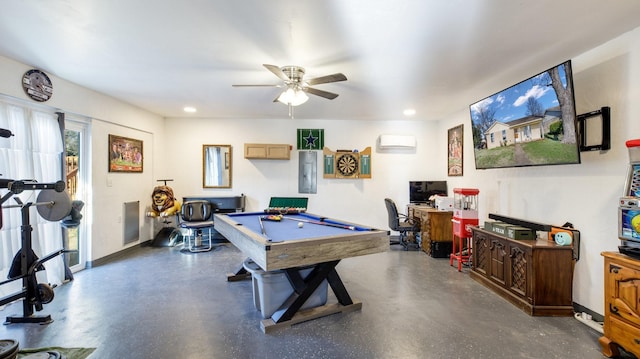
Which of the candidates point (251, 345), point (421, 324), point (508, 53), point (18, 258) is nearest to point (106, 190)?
point (18, 258)

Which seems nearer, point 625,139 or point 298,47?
point 625,139

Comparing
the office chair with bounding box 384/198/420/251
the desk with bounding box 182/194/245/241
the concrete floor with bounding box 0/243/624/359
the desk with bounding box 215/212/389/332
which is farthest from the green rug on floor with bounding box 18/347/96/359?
the office chair with bounding box 384/198/420/251

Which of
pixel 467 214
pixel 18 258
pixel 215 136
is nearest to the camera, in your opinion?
pixel 18 258

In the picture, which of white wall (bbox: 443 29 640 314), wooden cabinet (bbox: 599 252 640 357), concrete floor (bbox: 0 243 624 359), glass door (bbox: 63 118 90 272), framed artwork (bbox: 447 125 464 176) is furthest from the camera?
framed artwork (bbox: 447 125 464 176)

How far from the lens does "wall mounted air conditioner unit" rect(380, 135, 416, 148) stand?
580 centimetres

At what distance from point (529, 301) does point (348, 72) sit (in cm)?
296

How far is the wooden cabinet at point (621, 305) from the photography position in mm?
1934

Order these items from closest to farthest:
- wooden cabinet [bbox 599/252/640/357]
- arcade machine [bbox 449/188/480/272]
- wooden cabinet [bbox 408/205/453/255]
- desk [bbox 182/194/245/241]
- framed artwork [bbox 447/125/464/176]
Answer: wooden cabinet [bbox 599/252/640/357]
arcade machine [bbox 449/188/480/272]
wooden cabinet [bbox 408/205/453/255]
framed artwork [bbox 447/125/464/176]
desk [bbox 182/194/245/241]

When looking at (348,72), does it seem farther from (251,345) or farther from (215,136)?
(215,136)

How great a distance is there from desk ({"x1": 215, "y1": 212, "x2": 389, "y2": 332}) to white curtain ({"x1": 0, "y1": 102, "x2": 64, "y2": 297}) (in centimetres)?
215

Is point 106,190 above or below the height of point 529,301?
above

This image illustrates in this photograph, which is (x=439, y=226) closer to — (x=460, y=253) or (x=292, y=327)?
(x=460, y=253)

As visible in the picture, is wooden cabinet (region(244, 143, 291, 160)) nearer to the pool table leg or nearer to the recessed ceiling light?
the recessed ceiling light

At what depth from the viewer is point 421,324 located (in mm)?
2582
